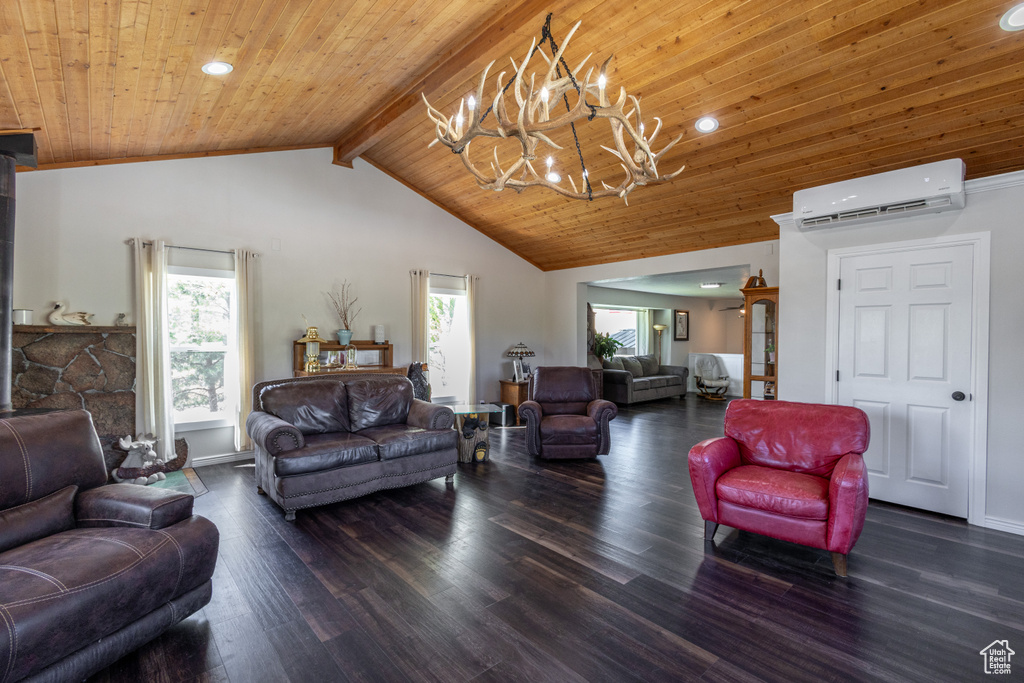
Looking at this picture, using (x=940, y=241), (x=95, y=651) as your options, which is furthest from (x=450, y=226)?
(x=95, y=651)

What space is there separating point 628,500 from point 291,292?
437cm

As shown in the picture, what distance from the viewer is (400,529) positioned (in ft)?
10.7

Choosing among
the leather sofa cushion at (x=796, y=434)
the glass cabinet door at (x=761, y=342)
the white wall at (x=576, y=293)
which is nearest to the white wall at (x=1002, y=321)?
the leather sofa cushion at (x=796, y=434)

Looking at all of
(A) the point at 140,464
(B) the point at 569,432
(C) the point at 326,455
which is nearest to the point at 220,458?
(A) the point at 140,464

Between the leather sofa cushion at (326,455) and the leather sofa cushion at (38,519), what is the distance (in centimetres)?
127

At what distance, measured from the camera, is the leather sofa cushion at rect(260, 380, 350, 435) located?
4.06m

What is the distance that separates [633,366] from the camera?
9.61 meters

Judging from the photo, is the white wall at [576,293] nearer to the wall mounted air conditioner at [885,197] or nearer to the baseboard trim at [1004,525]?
the wall mounted air conditioner at [885,197]

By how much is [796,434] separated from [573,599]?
1913 millimetres

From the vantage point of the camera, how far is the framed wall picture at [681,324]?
11.6 meters

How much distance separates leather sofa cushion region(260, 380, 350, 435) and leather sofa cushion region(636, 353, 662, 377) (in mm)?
6879

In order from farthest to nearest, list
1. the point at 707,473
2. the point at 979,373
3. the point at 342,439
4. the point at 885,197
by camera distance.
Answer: the point at 342,439
the point at 885,197
the point at 979,373
the point at 707,473

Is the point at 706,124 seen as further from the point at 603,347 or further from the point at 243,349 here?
the point at 603,347

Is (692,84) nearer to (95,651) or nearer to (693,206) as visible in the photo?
(693,206)
